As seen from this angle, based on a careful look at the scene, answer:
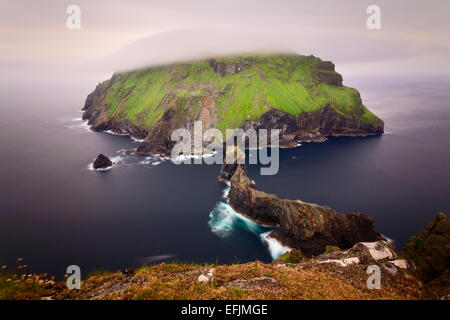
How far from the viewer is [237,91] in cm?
15812

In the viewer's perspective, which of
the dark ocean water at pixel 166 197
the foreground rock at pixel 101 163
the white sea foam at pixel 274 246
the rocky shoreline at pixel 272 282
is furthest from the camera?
the foreground rock at pixel 101 163

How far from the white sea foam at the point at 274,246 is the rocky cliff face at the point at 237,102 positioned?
7899 centimetres

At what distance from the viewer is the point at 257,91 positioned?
15588 cm

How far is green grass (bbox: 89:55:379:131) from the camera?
146250mm

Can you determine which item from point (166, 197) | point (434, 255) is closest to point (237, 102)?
point (166, 197)

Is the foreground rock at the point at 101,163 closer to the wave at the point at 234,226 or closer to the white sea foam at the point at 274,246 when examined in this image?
the wave at the point at 234,226

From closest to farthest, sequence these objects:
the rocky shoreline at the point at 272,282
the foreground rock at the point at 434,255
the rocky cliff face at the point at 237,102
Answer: the rocky shoreline at the point at 272,282
the foreground rock at the point at 434,255
the rocky cliff face at the point at 237,102

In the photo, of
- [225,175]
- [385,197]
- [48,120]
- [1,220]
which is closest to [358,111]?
[385,197]

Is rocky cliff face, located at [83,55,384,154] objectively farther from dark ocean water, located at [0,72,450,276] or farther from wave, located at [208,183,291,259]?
wave, located at [208,183,291,259]

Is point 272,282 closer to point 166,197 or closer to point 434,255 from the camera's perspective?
point 434,255

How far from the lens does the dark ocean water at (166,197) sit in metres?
46.7

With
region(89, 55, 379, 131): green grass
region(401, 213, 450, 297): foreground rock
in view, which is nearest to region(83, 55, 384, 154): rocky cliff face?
region(89, 55, 379, 131): green grass

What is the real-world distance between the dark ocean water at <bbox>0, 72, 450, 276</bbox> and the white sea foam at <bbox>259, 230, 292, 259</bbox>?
1030 millimetres

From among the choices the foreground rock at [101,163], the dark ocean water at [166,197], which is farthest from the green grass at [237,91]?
the foreground rock at [101,163]
